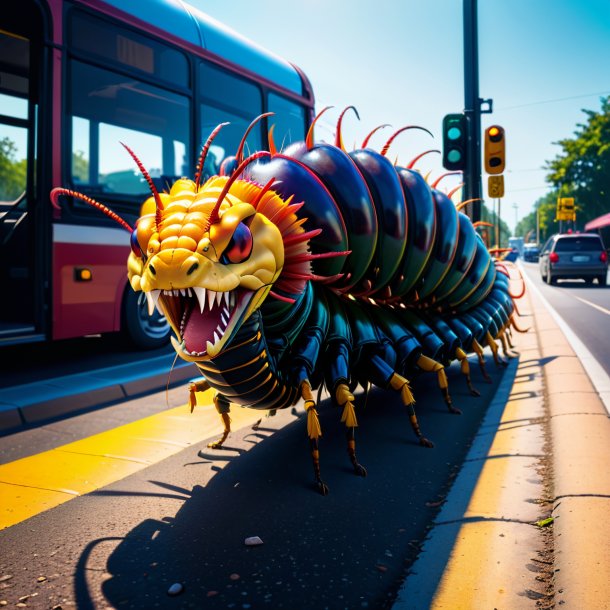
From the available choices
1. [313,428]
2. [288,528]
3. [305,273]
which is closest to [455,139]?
[305,273]

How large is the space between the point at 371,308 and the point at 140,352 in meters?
4.04

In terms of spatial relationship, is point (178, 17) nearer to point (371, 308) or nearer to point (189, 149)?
point (189, 149)

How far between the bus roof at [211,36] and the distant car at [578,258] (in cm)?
1473

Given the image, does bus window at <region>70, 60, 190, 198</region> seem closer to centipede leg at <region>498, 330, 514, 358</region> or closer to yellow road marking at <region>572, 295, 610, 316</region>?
centipede leg at <region>498, 330, 514, 358</region>

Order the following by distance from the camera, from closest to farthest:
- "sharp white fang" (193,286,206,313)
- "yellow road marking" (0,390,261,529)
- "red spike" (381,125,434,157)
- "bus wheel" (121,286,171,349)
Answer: "sharp white fang" (193,286,206,313) < "yellow road marking" (0,390,261,529) < "red spike" (381,125,434,157) < "bus wheel" (121,286,171,349)

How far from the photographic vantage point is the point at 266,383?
2932mm

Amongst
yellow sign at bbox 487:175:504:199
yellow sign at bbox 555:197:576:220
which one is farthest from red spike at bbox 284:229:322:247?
yellow sign at bbox 555:197:576:220

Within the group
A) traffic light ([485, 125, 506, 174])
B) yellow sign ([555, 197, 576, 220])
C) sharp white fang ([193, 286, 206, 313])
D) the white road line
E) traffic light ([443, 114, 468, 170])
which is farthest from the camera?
yellow sign ([555, 197, 576, 220])

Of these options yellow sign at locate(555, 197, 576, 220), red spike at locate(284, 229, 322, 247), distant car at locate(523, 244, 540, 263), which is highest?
yellow sign at locate(555, 197, 576, 220)

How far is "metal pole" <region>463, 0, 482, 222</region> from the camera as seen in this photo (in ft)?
29.6

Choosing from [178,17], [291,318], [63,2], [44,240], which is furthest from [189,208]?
[178,17]

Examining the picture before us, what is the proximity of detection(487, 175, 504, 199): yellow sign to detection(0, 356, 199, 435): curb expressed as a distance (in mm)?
5821

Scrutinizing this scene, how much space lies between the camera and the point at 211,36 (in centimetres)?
780

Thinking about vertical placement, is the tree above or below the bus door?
above
